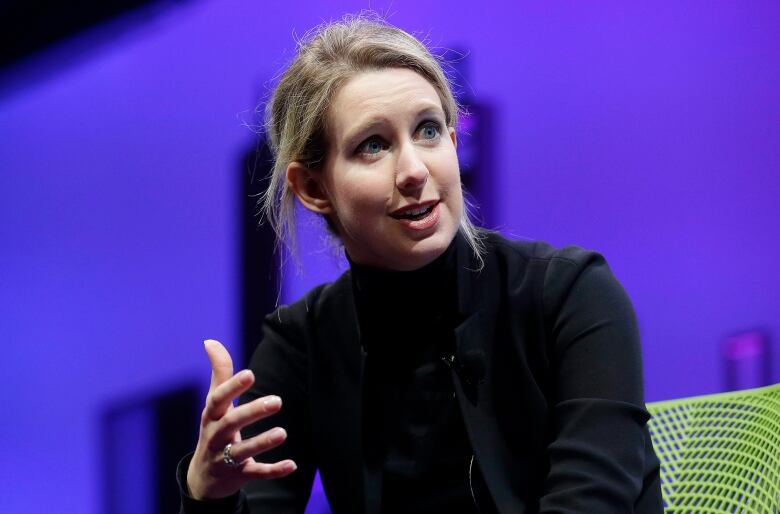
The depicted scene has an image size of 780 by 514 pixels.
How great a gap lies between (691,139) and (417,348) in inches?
51.5

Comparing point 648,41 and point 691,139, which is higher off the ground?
point 648,41

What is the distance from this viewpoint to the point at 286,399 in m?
1.44

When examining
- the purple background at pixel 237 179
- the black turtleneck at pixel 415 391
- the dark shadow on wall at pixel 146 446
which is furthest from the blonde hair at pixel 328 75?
the dark shadow on wall at pixel 146 446

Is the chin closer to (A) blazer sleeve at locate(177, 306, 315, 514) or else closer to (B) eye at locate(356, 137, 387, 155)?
(B) eye at locate(356, 137, 387, 155)

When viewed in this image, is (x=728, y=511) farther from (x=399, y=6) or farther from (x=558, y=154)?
(x=399, y=6)

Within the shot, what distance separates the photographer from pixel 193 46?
6.71 ft

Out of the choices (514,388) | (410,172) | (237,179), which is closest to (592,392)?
(514,388)

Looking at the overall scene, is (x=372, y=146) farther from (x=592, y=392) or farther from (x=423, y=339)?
(x=592, y=392)

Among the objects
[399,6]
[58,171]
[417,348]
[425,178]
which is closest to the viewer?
[425,178]

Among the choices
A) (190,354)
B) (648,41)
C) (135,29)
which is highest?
(135,29)

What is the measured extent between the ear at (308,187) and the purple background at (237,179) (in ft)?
2.33

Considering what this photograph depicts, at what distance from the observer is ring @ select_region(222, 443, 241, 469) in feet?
3.55

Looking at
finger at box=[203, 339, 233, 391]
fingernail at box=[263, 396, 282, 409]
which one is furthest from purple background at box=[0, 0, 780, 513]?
fingernail at box=[263, 396, 282, 409]

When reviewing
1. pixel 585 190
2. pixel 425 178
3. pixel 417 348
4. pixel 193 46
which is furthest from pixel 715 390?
pixel 193 46
